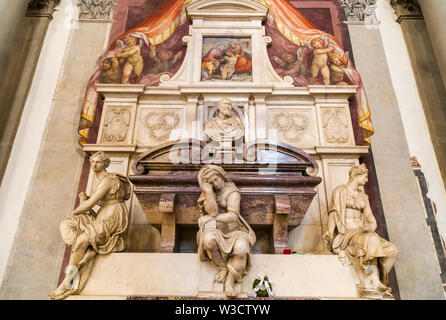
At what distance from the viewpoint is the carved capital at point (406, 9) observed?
658 centimetres

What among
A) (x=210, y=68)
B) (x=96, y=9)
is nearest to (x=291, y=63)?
(x=210, y=68)

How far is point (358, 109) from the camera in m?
5.50

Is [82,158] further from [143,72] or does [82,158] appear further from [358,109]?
[358,109]

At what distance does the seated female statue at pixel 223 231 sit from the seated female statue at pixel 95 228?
3.24 feet

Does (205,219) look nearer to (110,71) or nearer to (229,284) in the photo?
(229,284)

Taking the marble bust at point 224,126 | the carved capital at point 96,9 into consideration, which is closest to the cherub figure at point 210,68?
the marble bust at point 224,126

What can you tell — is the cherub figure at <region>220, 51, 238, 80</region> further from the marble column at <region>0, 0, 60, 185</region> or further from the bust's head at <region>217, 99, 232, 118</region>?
the marble column at <region>0, 0, 60, 185</region>

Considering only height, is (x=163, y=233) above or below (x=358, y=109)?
below

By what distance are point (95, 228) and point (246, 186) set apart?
1.69m

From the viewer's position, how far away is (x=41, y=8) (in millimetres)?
6750
